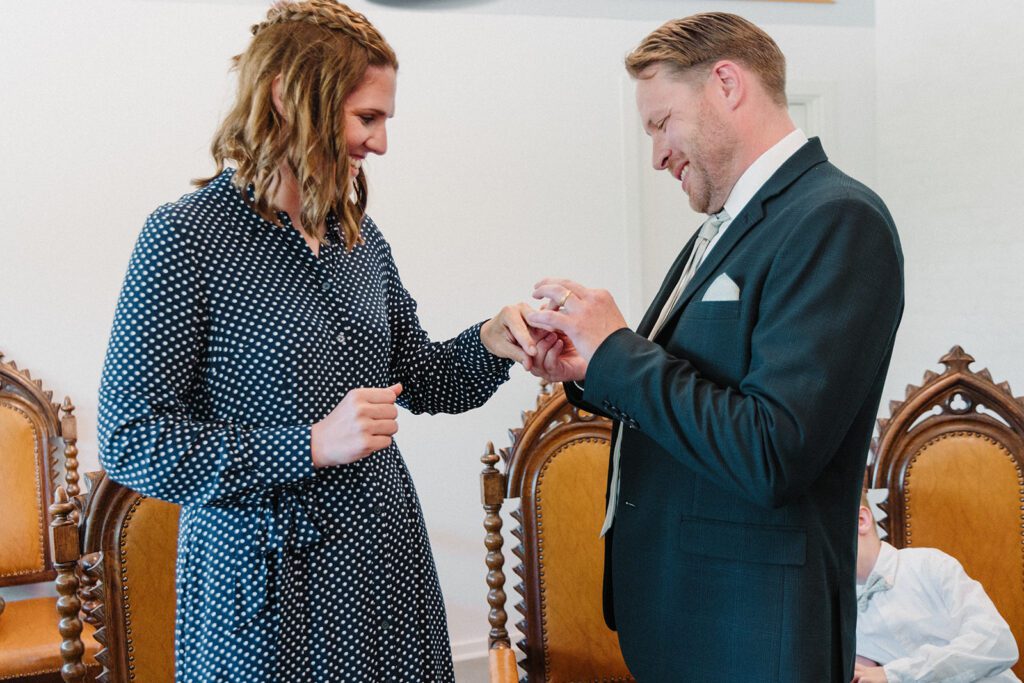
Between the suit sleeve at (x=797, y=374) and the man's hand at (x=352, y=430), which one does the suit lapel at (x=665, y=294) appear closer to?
the suit sleeve at (x=797, y=374)

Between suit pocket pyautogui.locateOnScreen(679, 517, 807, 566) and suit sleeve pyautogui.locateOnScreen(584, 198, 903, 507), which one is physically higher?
suit sleeve pyautogui.locateOnScreen(584, 198, 903, 507)

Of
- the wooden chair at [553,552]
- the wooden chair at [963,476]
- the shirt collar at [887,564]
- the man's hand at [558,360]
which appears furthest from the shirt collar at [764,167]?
the shirt collar at [887,564]

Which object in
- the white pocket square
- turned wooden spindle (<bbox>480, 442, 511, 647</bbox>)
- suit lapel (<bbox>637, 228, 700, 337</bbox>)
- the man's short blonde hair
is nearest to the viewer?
the white pocket square

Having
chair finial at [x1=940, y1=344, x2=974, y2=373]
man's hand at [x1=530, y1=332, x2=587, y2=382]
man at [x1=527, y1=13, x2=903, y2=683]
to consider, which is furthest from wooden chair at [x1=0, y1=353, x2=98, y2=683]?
chair finial at [x1=940, y1=344, x2=974, y2=373]

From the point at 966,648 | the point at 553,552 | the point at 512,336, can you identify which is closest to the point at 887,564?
the point at 966,648

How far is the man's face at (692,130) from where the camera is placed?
4.64ft

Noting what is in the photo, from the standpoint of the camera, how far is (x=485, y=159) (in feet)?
11.8

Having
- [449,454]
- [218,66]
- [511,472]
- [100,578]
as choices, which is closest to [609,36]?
[218,66]

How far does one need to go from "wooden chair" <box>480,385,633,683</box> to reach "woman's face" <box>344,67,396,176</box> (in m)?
0.84

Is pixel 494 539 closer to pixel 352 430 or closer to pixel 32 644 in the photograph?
pixel 352 430

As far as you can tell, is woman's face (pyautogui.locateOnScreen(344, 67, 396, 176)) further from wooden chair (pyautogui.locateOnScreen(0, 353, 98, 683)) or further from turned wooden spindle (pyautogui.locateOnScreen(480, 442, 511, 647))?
wooden chair (pyautogui.locateOnScreen(0, 353, 98, 683))

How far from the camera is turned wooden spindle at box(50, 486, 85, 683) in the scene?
160 centimetres

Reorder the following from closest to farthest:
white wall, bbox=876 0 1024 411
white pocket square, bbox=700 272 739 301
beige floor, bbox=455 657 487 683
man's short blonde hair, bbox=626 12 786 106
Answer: white pocket square, bbox=700 272 739 301 → man's short blonde hair, bbox=626 12 786 106 → white wall, bbox=876 0 1024 411 → beige floor, bbox=455 657 487 683

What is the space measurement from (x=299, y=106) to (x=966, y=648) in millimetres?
1696
